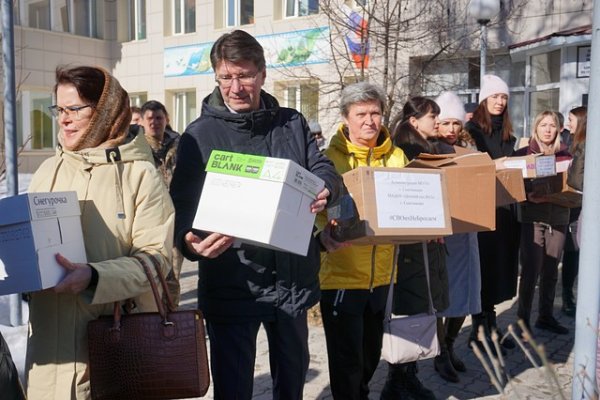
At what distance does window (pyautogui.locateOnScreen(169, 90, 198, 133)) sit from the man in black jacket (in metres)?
15.2

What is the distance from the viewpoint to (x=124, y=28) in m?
19.3

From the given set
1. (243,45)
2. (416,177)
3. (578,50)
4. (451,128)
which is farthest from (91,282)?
(578,50)

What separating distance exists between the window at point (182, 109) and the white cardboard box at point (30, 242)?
15.9 m

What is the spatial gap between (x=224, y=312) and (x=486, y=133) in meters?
2.93

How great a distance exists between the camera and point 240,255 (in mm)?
2684

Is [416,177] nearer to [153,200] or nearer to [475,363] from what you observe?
[153,200]

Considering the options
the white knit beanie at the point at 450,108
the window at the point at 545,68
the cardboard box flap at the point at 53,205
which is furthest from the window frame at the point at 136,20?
the cardboard box flap at the point at 53,205

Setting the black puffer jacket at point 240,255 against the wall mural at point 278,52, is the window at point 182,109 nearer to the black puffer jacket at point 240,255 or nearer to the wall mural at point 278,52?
the wall mural at point 278,52

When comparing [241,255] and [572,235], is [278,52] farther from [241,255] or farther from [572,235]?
[241,255]

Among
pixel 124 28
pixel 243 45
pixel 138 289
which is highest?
pixel 124 28

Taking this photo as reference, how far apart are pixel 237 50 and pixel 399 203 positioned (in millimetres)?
1059

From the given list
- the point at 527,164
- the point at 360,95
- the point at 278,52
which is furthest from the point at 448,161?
the point at 278,52

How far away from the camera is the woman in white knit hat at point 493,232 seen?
4.74 metres

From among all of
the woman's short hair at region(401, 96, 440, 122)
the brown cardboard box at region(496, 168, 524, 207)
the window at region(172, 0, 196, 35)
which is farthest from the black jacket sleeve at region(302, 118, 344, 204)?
the window at region(172, 0, 196, 35)
